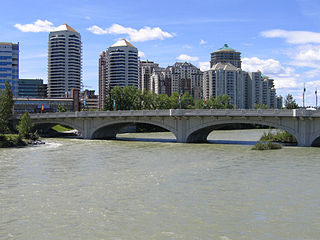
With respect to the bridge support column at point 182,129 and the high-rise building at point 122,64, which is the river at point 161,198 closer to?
the bridge support column at point 182,129

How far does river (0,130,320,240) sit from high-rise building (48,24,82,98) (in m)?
154

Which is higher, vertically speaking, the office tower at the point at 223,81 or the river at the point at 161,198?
the office tower at the point at 223,81

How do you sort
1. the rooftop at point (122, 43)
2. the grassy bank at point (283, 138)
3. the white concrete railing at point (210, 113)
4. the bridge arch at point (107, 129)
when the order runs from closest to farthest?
the white concrete railing at point (210, 113) < the grassy bank at point (283, 138) < the bridge arch at point (107, 129) < the rooftop at point (122, 43)

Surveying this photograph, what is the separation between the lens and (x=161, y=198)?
2397 centimetres

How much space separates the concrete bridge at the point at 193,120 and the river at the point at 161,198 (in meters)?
11.0

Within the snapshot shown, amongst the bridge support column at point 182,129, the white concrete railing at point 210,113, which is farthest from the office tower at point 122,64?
the bridge support column at point 182,129

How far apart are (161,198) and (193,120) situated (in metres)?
36.0

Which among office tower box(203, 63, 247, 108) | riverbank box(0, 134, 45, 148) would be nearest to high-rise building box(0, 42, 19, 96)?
riverbank box(0, 134, 45, 148)

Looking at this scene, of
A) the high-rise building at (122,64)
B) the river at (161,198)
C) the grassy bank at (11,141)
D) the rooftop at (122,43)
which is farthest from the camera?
the rooftop at (122,43)

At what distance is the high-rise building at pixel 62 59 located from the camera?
615 feet

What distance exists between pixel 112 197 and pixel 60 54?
17402 centimetres

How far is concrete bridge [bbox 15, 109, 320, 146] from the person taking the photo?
166 ft

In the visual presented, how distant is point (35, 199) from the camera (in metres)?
23.8

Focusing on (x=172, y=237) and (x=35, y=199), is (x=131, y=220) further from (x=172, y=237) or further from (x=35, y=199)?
(x=35, y=199)
